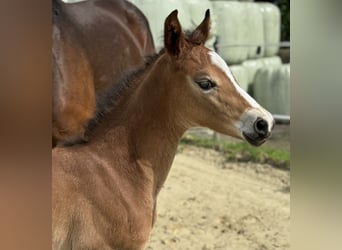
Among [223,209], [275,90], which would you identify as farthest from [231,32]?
[223,209]

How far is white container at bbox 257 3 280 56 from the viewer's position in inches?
98.3

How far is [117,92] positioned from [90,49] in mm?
360

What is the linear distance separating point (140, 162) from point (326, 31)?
74 cm

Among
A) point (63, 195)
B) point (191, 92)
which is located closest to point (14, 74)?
point (63, 195)

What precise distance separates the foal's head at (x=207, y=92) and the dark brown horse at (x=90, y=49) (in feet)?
0.89

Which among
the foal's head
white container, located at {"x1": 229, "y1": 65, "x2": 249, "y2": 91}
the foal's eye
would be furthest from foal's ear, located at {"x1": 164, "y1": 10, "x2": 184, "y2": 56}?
white container, located at {"x1": 229, "y1": 65, "x2": 249, "y2": 91}

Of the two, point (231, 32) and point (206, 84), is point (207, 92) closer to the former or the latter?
point (206, 84)

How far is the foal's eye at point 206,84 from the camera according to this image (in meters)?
2.00

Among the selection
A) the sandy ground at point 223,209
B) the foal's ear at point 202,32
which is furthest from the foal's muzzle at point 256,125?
the sandy ground at point 223,209

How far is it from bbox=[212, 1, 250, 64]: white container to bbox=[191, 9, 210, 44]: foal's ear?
37 centimetres

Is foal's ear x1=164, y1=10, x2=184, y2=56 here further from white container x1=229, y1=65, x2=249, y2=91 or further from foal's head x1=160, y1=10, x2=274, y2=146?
white container x1=229, y1=65, x2=249, y2=91

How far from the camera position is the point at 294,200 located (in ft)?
6.54

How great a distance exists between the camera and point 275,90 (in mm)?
2506

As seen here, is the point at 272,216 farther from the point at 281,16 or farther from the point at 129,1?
the point at 129,1
